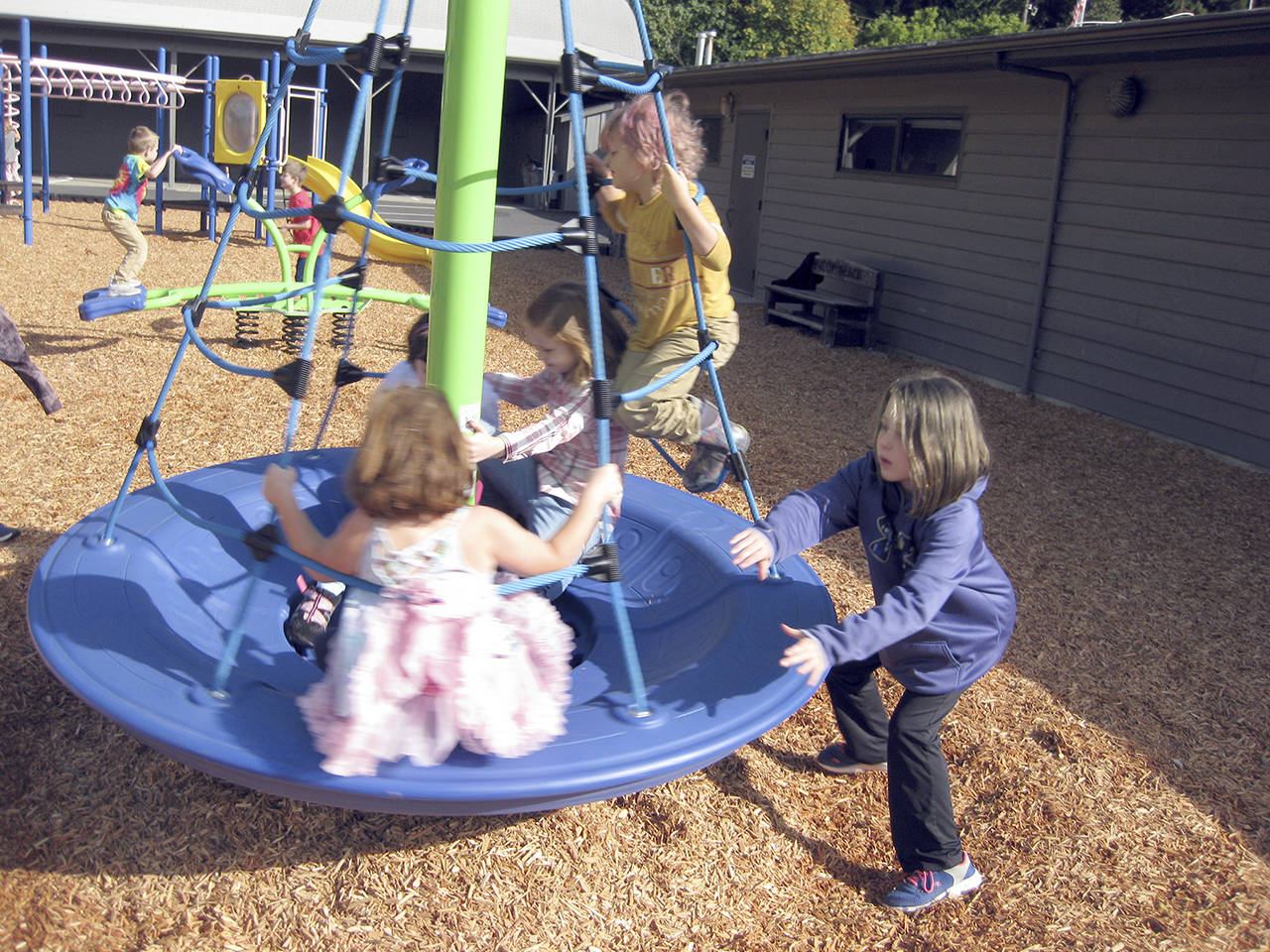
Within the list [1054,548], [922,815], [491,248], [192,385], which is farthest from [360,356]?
[922,815]

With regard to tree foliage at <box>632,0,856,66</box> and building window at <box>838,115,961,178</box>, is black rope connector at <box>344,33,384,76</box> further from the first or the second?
tree foliage at <box>632,0,856,66</box>

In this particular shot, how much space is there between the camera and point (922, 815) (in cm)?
265

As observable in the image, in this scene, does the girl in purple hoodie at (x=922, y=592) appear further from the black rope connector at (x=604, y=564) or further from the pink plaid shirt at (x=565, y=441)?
the pink plaid shirt at (x=565, y=441)

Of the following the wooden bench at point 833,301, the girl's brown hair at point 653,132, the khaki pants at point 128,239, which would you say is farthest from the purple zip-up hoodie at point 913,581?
the khaki pants at point 128,239

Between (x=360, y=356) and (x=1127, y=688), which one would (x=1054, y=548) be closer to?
(x=1127, y=688)

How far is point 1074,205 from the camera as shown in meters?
8.21

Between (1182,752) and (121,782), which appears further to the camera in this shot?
(1182,752)

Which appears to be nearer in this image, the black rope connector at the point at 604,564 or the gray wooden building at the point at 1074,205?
the black rope connector at the point at 604,564

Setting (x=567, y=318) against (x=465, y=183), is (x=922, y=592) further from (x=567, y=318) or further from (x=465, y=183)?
(x=465, y=183)

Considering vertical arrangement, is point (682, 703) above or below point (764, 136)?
below

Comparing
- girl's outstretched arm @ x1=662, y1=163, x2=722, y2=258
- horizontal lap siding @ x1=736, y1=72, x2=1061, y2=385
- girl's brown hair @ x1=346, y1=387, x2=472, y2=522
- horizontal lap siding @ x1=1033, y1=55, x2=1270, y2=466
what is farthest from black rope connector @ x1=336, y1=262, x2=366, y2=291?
horizontal lap siding @ x1=736, y1=72, x2=1061, y2=385

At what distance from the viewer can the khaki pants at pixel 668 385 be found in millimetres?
3520

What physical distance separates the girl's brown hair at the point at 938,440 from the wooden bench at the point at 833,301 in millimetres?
7709

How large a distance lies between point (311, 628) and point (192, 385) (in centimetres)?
432
